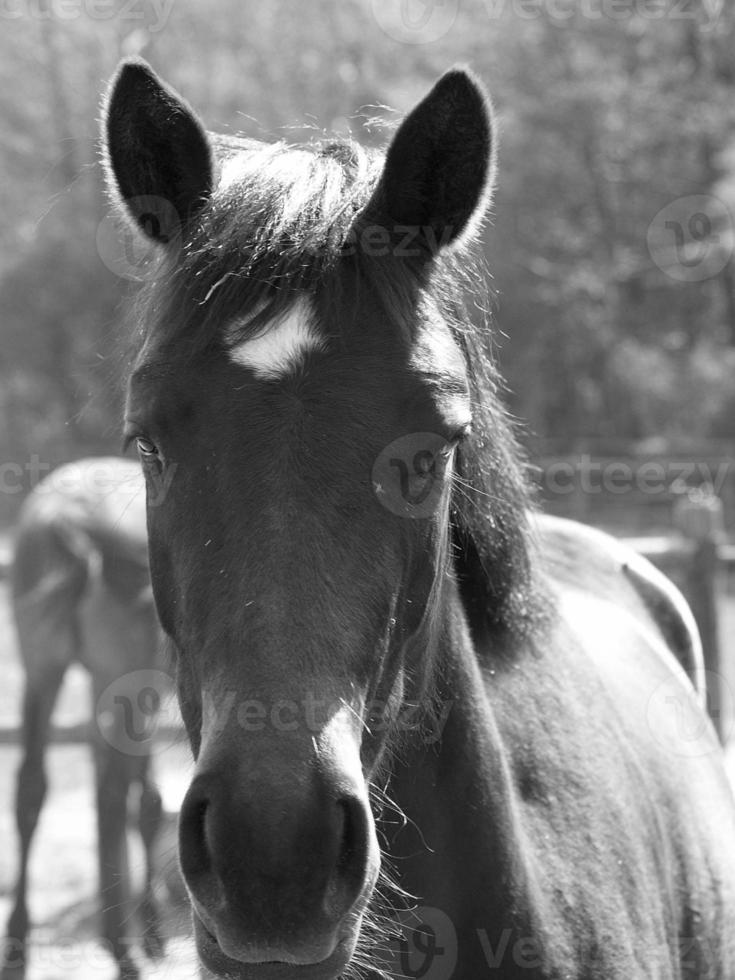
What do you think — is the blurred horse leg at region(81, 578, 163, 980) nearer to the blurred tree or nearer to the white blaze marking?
the white blaze marking

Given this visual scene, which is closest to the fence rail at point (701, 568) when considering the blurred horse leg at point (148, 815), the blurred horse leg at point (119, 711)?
the blurred horse leg at point (148, 815)

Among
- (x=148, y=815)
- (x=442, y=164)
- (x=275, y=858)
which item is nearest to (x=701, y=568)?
(x=148, y=815)

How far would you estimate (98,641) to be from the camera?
4.98 metres

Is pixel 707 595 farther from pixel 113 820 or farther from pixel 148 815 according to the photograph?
pixel 113 820

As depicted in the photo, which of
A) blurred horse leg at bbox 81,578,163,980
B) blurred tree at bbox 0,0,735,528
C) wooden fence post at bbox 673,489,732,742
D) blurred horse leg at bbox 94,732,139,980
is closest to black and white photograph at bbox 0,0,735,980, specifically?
blurred horse leg at bbox 94,732,139,980

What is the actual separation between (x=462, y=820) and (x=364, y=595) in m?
0.61

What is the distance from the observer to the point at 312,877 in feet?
4.36

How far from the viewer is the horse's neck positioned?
1839 mm

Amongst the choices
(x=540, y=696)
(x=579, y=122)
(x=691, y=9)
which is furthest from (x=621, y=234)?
(x=540, y=696)

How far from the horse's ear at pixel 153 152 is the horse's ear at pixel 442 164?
35 centimetres

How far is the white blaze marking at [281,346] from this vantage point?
1592 mm

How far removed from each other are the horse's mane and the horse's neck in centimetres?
23

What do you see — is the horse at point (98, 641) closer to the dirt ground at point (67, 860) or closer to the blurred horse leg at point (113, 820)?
the blurred horse leg at point (113, 820)

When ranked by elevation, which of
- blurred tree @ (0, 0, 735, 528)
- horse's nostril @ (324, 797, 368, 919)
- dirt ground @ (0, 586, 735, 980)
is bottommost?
dirt ground @ (0, 586, 735, 980)
